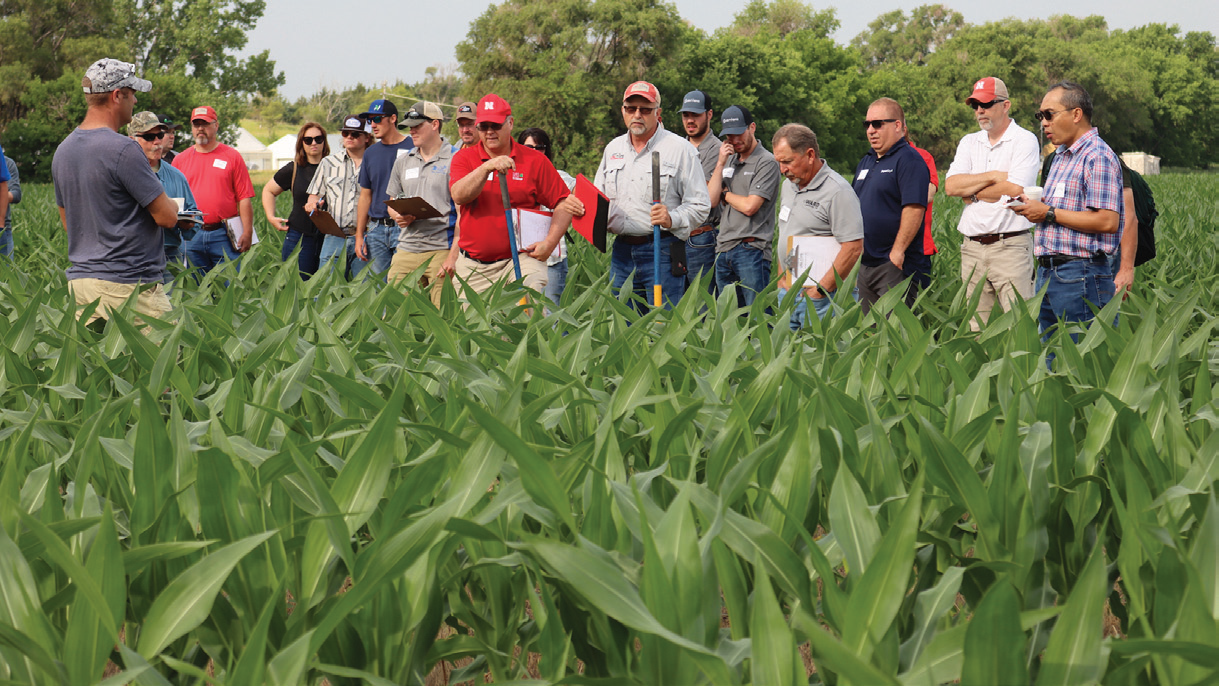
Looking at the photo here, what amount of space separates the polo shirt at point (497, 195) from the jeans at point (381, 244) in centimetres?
159

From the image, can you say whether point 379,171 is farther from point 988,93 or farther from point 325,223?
point 988,93

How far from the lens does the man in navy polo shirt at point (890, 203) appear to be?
6004 mm

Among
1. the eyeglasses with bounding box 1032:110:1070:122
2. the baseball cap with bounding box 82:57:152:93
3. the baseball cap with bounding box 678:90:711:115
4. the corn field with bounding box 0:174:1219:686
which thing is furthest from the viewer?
the baseball cap with bounding box 678:90:711:115

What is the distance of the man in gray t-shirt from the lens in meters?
4.66

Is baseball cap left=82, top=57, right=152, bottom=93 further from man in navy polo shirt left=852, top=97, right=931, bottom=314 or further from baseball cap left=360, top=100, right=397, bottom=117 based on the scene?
man in navy polo shirt left=852, top=97, right=931, bottom=314

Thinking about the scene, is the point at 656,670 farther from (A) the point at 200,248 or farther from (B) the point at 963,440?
(A) the point at 200,248

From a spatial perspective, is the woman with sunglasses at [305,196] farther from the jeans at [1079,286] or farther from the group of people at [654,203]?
the jeans at [1079,286]

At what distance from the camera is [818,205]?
5.75 metres

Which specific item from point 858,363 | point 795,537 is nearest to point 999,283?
point 858,363

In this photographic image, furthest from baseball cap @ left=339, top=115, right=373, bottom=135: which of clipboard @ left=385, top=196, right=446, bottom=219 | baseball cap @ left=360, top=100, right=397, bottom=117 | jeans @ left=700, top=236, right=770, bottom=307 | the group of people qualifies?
jeans @ left=700, top=236, right=770, bottom=307

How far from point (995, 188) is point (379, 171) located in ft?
14.1

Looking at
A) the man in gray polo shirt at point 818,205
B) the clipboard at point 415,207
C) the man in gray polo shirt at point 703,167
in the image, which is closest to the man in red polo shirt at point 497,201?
the clipboard at point 415,207

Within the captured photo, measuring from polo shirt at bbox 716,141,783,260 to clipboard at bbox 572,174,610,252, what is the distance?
3.12 ft

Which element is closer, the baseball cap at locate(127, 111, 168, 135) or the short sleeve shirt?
the short sleeve shirt
